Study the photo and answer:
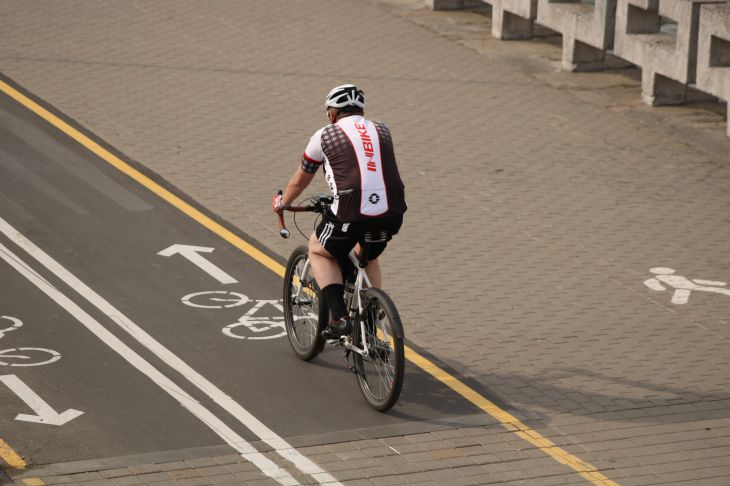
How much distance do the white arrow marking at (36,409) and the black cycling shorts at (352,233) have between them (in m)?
2.10

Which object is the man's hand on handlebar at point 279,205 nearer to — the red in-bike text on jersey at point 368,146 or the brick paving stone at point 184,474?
the red in-bike text on jersey at point 368,146

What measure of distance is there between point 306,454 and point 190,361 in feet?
6.07

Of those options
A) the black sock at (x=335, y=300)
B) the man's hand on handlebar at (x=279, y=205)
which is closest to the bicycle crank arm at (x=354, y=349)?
the black sock at (x=335, y=300)

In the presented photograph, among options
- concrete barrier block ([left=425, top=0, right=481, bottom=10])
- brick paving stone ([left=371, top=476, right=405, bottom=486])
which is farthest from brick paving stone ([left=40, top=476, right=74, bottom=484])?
concrete barrier block ([left=425, top=0, right=481, bottom=10])

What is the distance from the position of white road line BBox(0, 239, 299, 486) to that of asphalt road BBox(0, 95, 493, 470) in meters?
0.02

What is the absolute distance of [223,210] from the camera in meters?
14.4

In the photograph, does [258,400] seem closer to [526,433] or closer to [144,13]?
[526,433]

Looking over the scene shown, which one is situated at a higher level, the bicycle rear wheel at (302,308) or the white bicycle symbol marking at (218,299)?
the bicycle rear wheel at (302,308)

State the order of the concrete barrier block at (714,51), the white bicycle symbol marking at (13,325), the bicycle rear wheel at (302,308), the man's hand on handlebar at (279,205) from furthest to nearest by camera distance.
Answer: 1. the concrete barrier block at (714,51)
2. the white bicycle symbol marking at (13,325)
3. the bicycle rear wheel at (302,308)
4. the man's hand on handlebar at (279,205)

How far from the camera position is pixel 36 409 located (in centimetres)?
987

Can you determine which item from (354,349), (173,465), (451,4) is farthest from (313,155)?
(451,4)

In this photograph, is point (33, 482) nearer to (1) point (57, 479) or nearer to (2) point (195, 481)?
(1) point (57, 479)

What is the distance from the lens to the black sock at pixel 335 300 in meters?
10.3

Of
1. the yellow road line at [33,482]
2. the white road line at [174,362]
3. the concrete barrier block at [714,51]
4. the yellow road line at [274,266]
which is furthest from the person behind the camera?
the concrete barrier block at [714,51]
